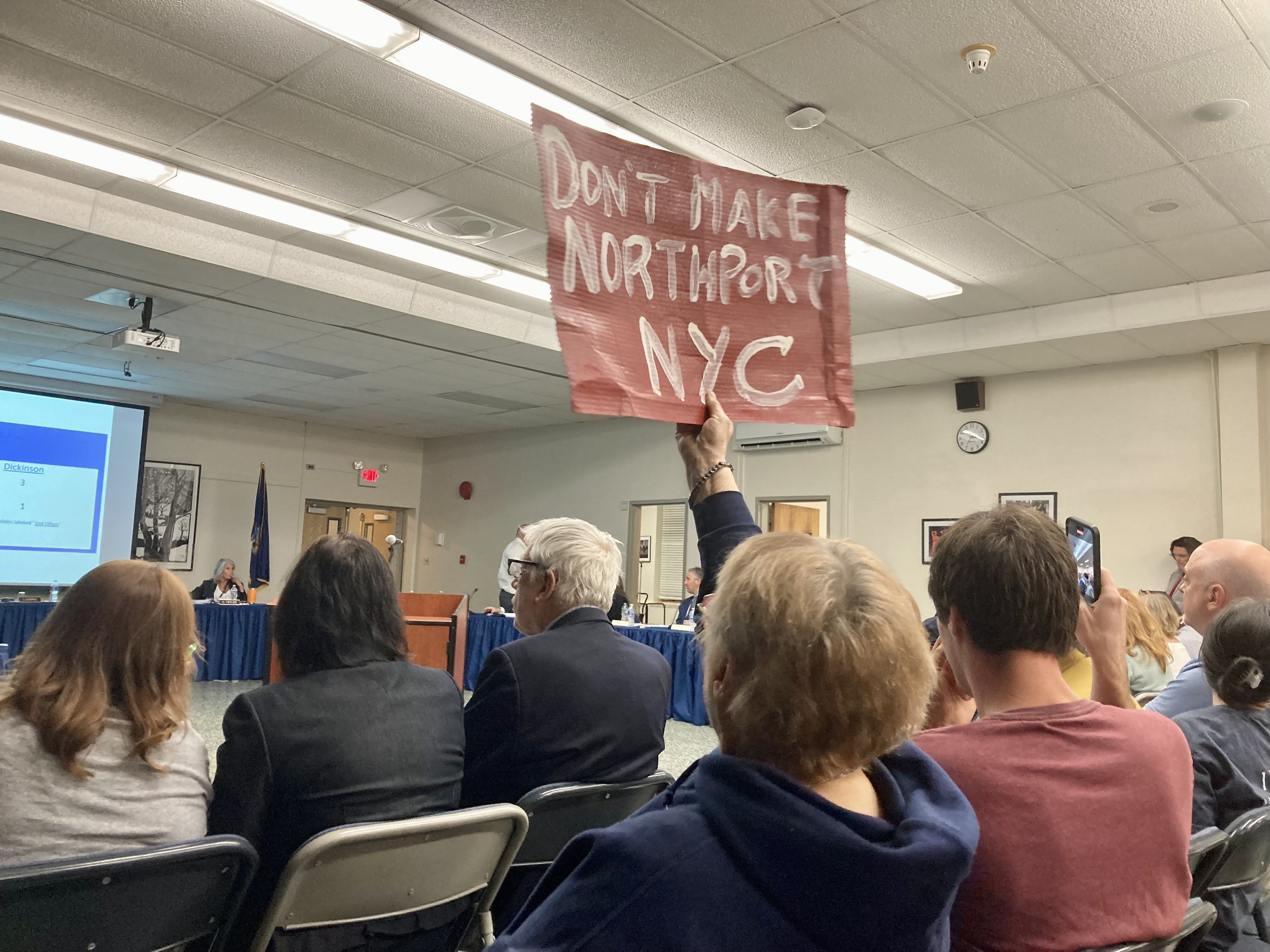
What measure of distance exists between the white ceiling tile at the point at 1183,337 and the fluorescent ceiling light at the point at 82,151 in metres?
6.07

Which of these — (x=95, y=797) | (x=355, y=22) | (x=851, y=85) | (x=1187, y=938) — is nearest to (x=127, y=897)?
(x=95, y=797)

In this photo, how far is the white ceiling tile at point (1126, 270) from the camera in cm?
544

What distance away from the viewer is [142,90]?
3869 millimetres

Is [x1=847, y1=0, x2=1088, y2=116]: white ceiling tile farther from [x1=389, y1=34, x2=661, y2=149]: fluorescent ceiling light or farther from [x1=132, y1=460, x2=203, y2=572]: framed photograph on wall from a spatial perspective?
[x1=132, y1=460, x2=203, y2=572]: framed photograph on wall

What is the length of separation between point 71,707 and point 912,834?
129cm

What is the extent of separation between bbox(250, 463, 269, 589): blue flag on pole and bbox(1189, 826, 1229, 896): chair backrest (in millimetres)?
10091

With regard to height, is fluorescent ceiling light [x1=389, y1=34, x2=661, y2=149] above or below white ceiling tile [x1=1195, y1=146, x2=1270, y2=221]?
below

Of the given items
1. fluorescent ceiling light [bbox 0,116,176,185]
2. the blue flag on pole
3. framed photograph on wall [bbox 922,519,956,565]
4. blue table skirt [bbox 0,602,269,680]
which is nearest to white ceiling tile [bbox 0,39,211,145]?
fluorescent ceiling light [bbox 0,116,176,185]

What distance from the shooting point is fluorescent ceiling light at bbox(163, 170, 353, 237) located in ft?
15.8

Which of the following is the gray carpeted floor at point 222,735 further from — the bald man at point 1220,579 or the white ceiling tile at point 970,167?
the white ceiling tile at point 970,167

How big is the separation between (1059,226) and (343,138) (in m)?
3.79

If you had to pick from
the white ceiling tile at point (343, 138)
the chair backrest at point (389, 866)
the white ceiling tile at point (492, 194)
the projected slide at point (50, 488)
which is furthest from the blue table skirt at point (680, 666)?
the chair backrest at point (389, 866)

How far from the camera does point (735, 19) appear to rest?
3.25m

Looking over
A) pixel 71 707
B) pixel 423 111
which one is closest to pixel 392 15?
pixel 423 111
